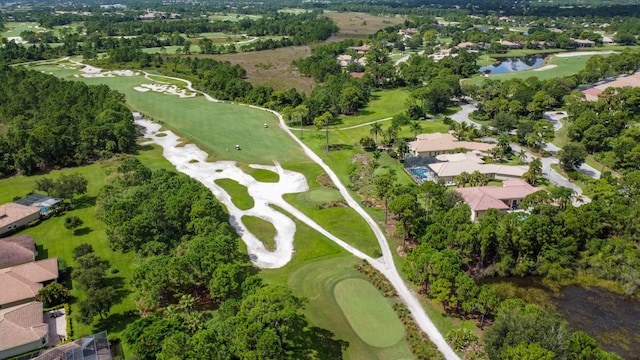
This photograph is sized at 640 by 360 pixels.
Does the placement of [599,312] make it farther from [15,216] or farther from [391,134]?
[15,216]

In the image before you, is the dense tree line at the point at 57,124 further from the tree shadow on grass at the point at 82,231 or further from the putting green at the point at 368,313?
the putting green at the point at 368,313

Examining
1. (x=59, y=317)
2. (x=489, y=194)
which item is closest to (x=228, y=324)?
(x=59, y=317)

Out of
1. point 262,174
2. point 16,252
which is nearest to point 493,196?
point 262,174

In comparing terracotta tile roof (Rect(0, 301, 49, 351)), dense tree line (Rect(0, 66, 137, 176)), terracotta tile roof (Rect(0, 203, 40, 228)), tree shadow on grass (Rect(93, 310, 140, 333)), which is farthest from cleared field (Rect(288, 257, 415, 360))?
dense tree line (Rect(0, 66, 137, 176))

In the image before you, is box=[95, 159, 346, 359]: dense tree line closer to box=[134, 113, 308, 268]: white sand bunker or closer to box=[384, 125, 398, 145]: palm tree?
box=[134, 113, 308, 268]: white sand bunker

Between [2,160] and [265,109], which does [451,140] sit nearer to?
[265,109]

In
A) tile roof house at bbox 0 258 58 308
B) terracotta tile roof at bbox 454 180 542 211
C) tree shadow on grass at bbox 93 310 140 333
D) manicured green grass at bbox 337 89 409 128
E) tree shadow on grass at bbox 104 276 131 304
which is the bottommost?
tree shadow on grass at bbox 93 310 140 333

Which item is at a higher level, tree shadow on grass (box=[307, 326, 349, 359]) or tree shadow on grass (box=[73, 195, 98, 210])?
tree shadow on grass (box=[73, 195, 98, 210])

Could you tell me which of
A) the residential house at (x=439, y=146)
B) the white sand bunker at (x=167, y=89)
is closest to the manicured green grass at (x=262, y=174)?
the residential house at (x=439, y=146)
